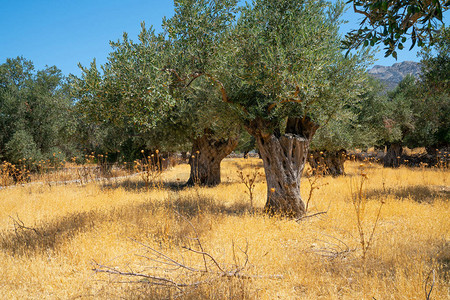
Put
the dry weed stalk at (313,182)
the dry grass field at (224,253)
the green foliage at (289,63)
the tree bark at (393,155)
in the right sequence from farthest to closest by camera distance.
→ the tree bark at (393,155)
the dry weed stalk at (313,182)
the green foliage at (289,63)
the dry grass field at (224,253)

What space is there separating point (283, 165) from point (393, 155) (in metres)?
24.4

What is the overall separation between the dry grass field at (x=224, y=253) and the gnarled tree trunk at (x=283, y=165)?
0.54 meters

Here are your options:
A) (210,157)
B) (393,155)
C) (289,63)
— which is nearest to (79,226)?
(289,63)

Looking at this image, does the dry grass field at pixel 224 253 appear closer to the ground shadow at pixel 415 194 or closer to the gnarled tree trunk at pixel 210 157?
the ground shadow at pixel 415 194

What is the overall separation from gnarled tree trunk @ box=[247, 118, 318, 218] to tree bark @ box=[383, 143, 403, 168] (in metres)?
22.5

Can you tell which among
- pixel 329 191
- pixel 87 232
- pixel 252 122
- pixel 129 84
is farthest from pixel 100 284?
pixel 329 191

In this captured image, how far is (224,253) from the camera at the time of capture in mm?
5254

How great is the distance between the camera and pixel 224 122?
9812mm

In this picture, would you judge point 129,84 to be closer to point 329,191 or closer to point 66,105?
point 329,191

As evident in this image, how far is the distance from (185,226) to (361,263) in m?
4.35

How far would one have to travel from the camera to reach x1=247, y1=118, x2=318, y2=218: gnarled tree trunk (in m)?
8.16

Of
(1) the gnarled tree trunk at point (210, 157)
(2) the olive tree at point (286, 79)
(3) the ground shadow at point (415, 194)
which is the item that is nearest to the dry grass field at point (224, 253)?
(3) the ground shadow at point (415, 194)

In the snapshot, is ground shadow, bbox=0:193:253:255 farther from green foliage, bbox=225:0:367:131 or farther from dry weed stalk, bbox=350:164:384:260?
green foliage, bbox=225:0:367:131

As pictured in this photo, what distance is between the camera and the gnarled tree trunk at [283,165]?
8.16 meters
